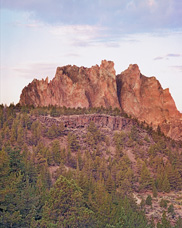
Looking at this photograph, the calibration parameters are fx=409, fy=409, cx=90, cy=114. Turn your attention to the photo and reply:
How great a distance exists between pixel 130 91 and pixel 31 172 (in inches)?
4433

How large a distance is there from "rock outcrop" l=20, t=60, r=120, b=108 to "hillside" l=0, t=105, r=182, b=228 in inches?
1367

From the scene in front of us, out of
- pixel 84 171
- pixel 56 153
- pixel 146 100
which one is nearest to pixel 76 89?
pixel 146 100

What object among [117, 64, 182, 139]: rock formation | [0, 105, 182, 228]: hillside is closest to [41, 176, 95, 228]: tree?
[0, 105, 182, 228]: hillside

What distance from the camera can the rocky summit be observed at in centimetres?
15688

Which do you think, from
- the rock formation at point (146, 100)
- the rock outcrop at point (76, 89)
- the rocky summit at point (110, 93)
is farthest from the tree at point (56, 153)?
the rock formation at point (146, 100)

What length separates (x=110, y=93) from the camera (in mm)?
157875

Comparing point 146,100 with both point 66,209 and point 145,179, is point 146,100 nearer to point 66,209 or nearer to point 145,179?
point 145,179

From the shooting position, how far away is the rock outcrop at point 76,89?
156m

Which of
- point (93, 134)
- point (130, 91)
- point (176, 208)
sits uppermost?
point (130, 91)

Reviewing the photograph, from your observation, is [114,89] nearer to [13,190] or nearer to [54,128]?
[54,128]

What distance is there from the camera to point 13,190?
128ft

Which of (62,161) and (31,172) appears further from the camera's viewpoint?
(62,161)

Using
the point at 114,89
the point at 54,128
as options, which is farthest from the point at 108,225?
the point at 114,89

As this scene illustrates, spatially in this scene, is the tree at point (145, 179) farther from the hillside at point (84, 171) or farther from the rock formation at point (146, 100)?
the rock formation at point (146, 100)
